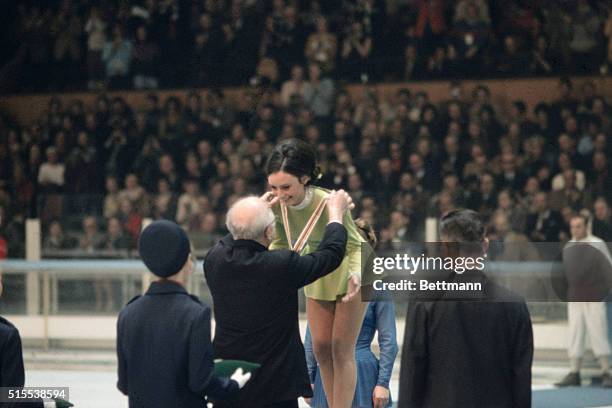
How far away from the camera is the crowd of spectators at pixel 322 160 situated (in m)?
12.6

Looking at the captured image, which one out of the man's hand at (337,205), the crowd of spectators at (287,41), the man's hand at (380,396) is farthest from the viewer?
the crowd of spectators at (287,41)

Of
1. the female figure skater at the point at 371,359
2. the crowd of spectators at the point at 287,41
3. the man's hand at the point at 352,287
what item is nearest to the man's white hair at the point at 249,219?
the man's hand at the point at 352,287

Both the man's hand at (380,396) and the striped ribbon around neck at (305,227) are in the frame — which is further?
the man's hand at (380,396)

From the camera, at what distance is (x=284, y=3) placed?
16.5 m

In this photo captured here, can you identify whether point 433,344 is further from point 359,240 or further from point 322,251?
point 359,240

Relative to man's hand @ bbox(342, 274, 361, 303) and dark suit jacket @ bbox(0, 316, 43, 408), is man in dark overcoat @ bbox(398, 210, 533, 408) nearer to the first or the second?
man's hand @ bbox(342, 274, 361, 303)

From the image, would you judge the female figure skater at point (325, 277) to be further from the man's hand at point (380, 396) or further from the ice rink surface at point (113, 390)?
the ice rink surface at point (113, 390)

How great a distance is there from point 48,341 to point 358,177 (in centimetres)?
432

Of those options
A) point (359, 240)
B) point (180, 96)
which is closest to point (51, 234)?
point (180, 96)

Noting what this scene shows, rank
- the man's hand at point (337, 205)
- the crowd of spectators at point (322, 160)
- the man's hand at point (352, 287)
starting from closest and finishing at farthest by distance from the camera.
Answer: the man's hand at point (337, 205) < the man's hand at point (352, 287) < the crowd of spectators at point (322, 160)

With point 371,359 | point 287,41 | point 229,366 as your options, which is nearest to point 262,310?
point 229,366

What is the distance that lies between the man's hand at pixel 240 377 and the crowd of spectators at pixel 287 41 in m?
11.8

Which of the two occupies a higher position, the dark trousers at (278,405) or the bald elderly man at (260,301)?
the bald elderly man at (260,301)

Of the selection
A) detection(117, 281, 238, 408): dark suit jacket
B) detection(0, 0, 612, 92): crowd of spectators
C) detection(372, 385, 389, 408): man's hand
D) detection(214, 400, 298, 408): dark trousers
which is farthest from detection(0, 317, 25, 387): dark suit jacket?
detection(0, 0, 612, 92): crowd of spectators
